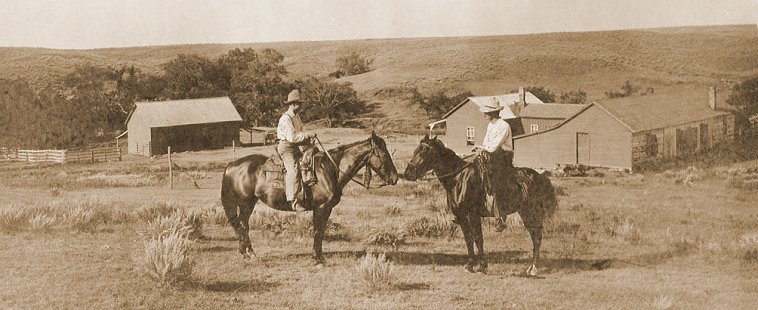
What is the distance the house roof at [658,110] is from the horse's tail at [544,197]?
2127 cm

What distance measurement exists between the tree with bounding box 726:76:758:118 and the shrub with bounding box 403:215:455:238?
882 inches

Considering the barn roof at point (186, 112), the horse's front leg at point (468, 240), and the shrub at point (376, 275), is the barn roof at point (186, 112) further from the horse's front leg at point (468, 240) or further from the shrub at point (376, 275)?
the shrub at point (376, 275)

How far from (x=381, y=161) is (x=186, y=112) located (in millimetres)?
36101

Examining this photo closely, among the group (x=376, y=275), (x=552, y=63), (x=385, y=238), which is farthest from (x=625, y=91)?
(x=376, y=275)

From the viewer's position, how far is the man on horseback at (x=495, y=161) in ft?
30.4

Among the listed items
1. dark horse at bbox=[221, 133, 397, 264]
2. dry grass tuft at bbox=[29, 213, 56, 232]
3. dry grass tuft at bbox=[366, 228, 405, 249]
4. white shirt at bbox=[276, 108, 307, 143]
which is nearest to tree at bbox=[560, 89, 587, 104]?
dry grass tuft at bbox=[366, 228, 405, 249]

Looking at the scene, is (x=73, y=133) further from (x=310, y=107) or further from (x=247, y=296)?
(x=247, y=296)

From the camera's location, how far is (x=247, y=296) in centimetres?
813

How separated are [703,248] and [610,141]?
65.9 ft

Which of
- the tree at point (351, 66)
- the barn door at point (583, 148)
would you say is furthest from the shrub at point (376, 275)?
the tree at point (351, 66)

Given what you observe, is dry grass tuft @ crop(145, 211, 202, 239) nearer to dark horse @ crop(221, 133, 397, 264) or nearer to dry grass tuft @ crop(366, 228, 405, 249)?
dark horse @ crop(221, 133, 397, 264)

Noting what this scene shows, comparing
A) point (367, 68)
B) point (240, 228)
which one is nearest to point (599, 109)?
point (240, 228)

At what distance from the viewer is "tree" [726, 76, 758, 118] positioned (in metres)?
29.5

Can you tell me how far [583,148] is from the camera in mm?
31359
